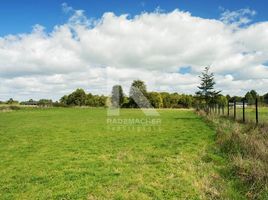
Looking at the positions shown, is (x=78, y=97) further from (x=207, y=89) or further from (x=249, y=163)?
(x=249, y=163)

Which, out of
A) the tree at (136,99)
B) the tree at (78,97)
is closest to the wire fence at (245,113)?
the tree at (136,99)

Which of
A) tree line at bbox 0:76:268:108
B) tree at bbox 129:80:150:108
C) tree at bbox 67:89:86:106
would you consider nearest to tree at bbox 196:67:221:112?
tree line at bbox 0:76:268:108

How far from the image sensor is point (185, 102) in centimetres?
12275

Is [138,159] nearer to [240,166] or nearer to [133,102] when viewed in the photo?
[240,166]

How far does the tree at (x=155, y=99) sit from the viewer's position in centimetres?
10331

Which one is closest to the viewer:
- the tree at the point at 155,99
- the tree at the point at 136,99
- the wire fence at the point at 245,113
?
the wire fence at the point at 245,113

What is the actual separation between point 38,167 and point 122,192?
3351 mm

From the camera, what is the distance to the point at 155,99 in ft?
341

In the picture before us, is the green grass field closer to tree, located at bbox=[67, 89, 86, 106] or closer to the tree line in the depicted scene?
the tree line

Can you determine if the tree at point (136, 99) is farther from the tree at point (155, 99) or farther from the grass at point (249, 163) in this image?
the grass at point (249, 163)

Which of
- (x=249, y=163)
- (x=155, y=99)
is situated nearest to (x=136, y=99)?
(x=155, y=99)

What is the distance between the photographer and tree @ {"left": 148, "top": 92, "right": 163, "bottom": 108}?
339ft

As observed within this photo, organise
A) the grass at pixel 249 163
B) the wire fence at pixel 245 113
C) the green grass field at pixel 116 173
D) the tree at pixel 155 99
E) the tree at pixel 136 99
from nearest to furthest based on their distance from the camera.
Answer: the grass at pixel 249 163 → the green grass field at pixel 116 173 → the wire fence at pixel 245 113 → the tree at pixel 136 99 → the tree at pixel 155 99

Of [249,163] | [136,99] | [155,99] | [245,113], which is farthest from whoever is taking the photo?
[155,99]
